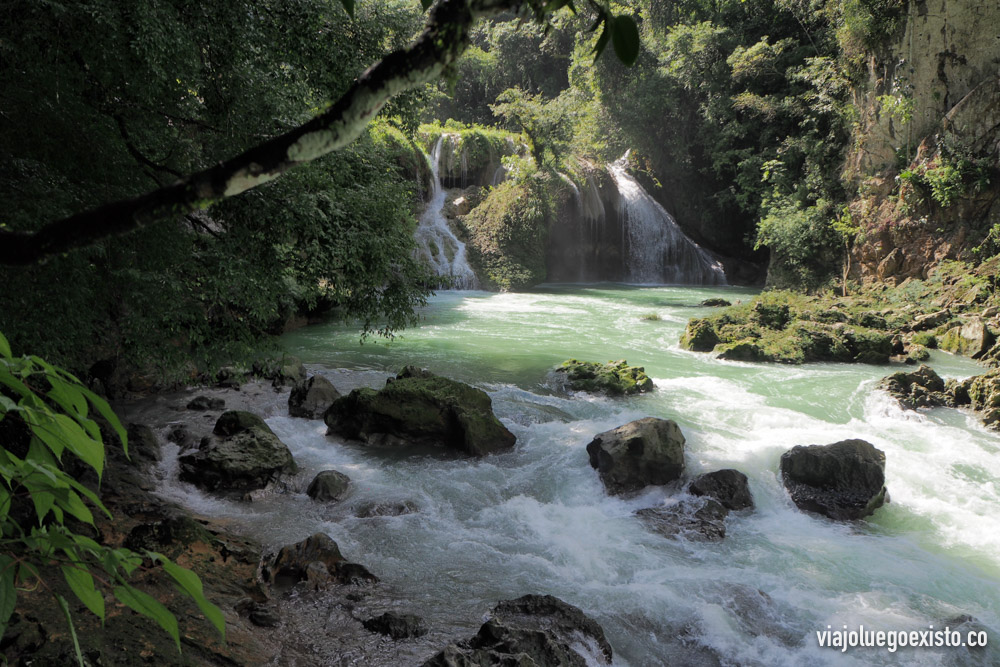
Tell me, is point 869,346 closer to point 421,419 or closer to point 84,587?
point 421,419

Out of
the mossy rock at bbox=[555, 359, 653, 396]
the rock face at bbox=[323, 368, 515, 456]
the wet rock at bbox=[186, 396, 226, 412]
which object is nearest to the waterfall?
the mossy rock at bbox=[555, 359, 653, 396]

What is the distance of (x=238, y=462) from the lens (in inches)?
266

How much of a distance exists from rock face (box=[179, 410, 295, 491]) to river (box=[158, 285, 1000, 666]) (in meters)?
0.35

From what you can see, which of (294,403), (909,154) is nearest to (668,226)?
(909,154)

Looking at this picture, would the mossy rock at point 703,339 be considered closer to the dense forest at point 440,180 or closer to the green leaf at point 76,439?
the dense forest at point 440,180

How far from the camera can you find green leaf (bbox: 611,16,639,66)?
1.13 m

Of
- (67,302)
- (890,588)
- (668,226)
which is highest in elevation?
(668,226)

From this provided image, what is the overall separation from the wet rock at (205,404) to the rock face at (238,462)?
1.91 metres

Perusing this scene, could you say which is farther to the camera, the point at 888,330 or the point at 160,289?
the point at 888,330

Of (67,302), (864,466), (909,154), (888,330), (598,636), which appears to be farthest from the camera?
(909,154)

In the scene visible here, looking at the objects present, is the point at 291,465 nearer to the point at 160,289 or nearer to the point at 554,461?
the point at 160,289

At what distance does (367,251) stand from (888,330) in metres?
12.0

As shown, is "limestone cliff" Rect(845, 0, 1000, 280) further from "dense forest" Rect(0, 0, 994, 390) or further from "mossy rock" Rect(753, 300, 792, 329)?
"mossy rock" Rect(753, 300, 792, 329)

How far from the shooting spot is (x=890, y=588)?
525 cm
